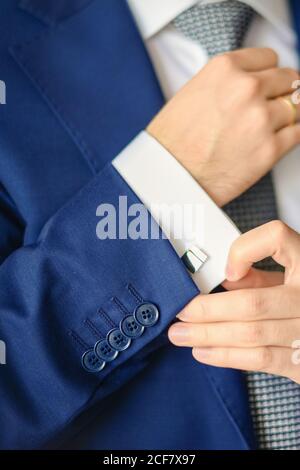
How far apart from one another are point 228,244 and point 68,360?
0.58ft

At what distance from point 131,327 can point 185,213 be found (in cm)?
11

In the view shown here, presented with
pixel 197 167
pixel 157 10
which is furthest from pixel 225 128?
pixel 157 10

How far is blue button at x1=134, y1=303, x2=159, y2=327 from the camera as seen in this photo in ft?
1.95

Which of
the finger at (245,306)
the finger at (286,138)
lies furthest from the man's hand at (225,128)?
the finger at (245,306)

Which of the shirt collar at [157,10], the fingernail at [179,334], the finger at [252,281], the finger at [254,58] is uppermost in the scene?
the shirt collar at [157,10]

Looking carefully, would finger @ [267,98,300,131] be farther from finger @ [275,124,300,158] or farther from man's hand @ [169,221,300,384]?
man's hand @ [169,221,300,384]

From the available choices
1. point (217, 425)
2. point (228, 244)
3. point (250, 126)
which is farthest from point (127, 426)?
point (250, 126)

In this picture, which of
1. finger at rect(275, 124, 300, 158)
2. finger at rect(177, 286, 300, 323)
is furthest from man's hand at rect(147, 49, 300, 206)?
finger at rect(177, 286, 300, 323)

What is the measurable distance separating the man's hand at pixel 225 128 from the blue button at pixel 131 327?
14 centimetres

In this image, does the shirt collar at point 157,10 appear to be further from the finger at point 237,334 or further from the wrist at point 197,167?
the finger at point 237,334

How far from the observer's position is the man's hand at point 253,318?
1.89 feet

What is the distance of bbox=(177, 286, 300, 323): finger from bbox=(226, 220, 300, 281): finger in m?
0.03

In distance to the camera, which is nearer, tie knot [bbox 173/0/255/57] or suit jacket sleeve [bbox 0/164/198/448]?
suit jacket sleeve [bbox 0/164/198/448]

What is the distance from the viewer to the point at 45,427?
23.9 inches
